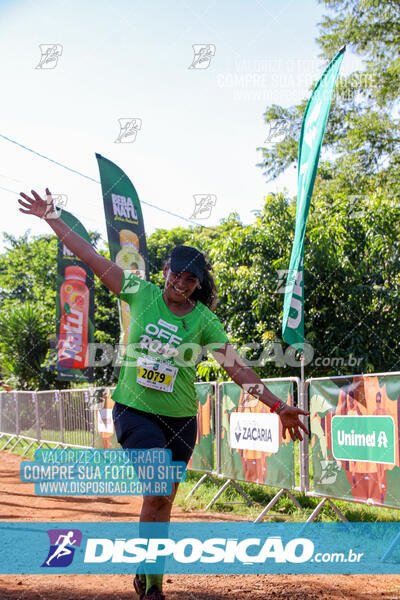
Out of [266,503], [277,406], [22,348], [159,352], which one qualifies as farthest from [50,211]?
[22,348]

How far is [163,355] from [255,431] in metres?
3.93

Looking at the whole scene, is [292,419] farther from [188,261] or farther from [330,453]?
[330,453]

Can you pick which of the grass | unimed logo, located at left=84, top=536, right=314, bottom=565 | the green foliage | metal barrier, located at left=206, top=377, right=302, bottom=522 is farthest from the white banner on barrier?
the green foliage

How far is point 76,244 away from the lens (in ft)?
10.0

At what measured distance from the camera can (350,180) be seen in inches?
658

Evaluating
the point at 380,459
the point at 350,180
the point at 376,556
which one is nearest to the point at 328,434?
the point at 380,459

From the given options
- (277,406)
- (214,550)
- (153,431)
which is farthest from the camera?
(214,550)

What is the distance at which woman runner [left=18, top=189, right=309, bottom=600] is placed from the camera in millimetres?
2939

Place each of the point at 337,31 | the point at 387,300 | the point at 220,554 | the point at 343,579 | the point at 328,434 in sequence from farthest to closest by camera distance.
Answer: the point at 337,31 < the point at 387,300 < the point at 328,434 < the point at 220,554 < the point at 343,579

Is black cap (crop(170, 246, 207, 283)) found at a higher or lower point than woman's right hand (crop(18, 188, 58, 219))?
lower

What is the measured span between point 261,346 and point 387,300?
266 cm

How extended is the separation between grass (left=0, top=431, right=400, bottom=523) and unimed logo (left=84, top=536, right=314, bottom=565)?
100 cm

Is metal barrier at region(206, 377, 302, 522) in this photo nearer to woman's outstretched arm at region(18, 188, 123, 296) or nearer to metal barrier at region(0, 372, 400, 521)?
metal barrier at region(0, 372, 400, 521)

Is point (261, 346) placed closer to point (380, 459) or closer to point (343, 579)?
point (380, 459)
